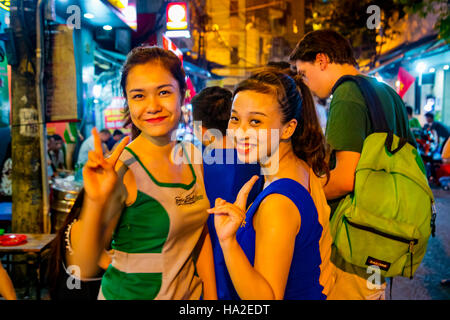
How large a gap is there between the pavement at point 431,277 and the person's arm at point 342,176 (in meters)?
2.55

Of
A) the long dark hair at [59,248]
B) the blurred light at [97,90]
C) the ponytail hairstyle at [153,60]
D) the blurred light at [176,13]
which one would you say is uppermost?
the blurred light at [176,13]

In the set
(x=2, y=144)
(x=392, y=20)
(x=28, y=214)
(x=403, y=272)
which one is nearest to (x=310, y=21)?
(x=392, y=20)

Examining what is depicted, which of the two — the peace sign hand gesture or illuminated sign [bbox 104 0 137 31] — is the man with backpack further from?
illuminated sign [bbox 104 0 137 31]

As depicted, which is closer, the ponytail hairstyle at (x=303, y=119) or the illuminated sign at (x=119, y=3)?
the ponytail hairstyle at (x=303, y=119)

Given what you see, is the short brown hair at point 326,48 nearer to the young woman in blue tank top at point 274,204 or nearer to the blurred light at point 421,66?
the young woman in blue tank top at point 274,204

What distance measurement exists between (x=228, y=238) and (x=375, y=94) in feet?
3.90

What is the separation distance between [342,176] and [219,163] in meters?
0.64

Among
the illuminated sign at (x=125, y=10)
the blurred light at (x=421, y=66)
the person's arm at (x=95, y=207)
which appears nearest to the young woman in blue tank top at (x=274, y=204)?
the person's arm at (x=95, y=207)

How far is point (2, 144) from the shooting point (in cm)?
551

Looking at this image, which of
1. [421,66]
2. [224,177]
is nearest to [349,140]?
[224,177]

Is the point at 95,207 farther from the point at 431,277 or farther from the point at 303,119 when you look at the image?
the point at 431,277

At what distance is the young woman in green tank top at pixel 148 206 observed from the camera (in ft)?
3.72

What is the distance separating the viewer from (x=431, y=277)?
4164 millimetres

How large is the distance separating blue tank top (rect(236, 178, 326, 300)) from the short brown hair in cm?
105
